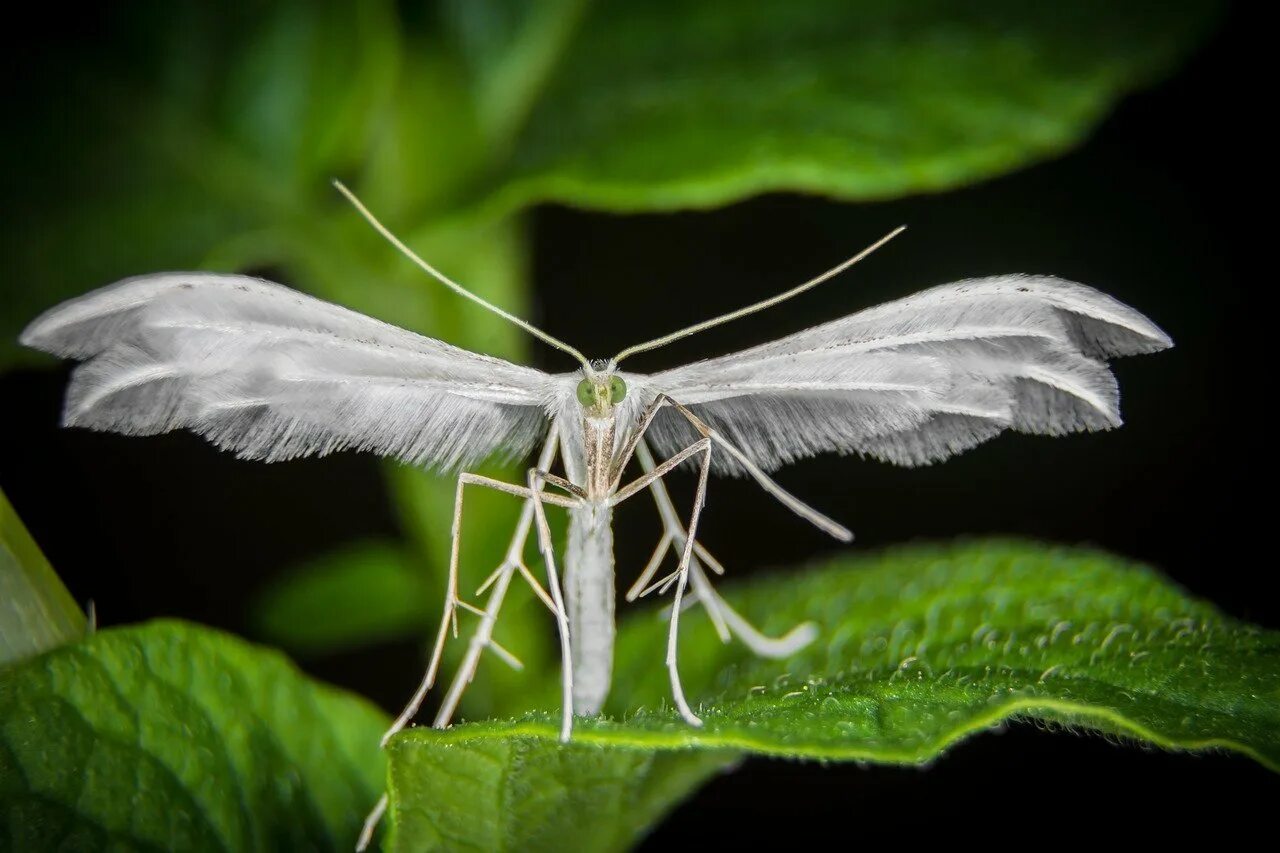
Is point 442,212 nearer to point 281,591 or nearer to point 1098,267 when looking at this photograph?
point 281,591

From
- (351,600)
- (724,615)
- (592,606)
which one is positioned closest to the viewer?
(592,606)

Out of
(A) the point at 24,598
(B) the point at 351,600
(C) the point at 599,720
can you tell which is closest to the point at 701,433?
(C) the point at 599,720

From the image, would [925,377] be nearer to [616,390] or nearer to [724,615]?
[616,390]

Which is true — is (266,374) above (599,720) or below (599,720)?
above

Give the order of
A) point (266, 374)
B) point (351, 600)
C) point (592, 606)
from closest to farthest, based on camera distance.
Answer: point (266, 374)
point (592, 606)
point (351, 600)

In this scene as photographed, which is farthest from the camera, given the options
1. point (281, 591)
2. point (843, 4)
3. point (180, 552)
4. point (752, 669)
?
point (180, 552)

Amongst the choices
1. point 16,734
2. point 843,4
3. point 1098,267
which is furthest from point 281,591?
point 1098,267

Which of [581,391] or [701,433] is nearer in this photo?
[581,391]

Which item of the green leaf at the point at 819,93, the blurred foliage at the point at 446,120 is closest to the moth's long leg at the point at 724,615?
the blurred foliage at the point at 446,120
